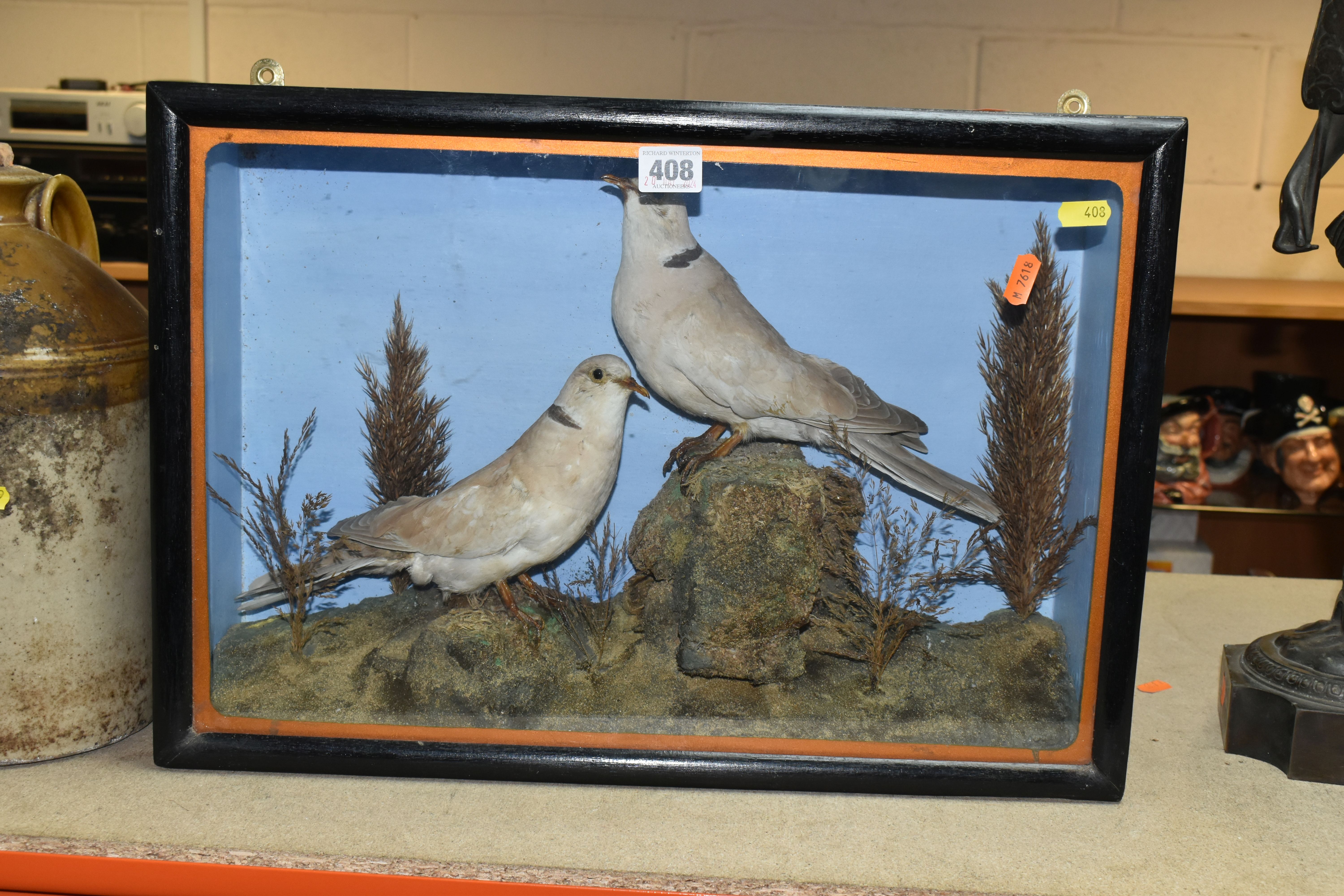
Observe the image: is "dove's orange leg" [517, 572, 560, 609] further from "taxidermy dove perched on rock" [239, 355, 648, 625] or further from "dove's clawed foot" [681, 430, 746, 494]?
"dove's clawed foot" [681, 430, 746, 494]

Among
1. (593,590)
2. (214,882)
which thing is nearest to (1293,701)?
(593,590)

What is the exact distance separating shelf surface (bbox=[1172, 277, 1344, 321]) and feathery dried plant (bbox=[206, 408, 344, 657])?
2008mm

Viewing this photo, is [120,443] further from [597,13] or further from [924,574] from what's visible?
[597,13]

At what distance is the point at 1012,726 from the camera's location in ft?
3.58

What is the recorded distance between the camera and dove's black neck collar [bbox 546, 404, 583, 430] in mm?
1120

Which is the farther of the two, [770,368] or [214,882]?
[770,368]

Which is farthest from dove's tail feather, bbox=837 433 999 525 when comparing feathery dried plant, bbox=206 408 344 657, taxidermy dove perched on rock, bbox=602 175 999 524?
feathery dried plant, bbox=206 408 344 657

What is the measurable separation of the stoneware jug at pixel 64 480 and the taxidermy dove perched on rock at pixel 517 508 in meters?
0.16

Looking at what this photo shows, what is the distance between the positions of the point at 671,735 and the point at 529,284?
54cm

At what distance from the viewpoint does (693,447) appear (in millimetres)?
1176

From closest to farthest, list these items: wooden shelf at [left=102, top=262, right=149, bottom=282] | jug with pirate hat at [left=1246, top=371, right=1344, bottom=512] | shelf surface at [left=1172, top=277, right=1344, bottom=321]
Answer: shelf surface at [left=1172, top=277, right=1344, bottom=321], wooden shelf at [left=102, top=262, right=149, bottom=282], jug with pirate hat at [left=1246, top=371, right=1344, bottom=512]

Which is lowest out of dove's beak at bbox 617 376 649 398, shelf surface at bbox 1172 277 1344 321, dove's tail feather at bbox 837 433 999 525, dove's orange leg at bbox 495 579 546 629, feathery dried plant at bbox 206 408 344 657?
dove's orange leg at bbox 495 579 546 629

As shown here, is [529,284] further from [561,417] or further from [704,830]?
[704,830]

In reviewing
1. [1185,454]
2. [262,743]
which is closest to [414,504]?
[262,743]
